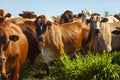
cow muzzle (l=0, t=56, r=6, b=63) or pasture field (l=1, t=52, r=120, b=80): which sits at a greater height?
cow muzzle (l=0, t=56, r=6, b=63)

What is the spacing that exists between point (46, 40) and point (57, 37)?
53cm

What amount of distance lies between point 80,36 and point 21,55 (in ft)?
15.1

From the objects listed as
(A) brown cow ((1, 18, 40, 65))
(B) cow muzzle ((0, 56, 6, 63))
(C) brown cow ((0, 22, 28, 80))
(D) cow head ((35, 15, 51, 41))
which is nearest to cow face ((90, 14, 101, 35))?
(D) cow head ((35, 15, 51, 41))

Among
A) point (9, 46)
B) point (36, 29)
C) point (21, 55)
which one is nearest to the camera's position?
point (9, 46)

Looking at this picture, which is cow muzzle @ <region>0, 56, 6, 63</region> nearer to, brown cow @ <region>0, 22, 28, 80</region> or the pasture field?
brown cow @ <region>0, 22, 28, 80</region>

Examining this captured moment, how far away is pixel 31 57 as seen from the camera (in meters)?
13.4

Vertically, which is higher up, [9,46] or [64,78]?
[9,46]

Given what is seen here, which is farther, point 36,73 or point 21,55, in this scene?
point 36,73

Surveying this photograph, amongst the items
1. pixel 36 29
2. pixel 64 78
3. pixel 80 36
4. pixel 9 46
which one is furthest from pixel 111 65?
pixel 80 36

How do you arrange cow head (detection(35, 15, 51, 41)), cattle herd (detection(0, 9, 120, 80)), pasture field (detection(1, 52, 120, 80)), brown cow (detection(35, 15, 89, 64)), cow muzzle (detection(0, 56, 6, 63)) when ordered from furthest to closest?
brown cow (detection(35, 15, 89, 64))
cow head (detection(35, 15, 51, 41))
cattle herd (detection(0, 9, 120, 80))
cow muzzle (detection(0, 56, 6, 63))
pasture field (detection(1, 52, 120, 80))

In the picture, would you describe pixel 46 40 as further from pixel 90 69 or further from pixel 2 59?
pixel 90 69

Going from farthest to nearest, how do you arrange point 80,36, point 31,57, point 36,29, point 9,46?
point 80,36
point 31,57
point 36,29
point 9,46

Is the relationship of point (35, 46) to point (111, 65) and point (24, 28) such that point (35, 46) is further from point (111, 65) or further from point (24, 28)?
point (111, 65)

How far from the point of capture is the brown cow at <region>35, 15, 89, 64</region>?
12.6m
